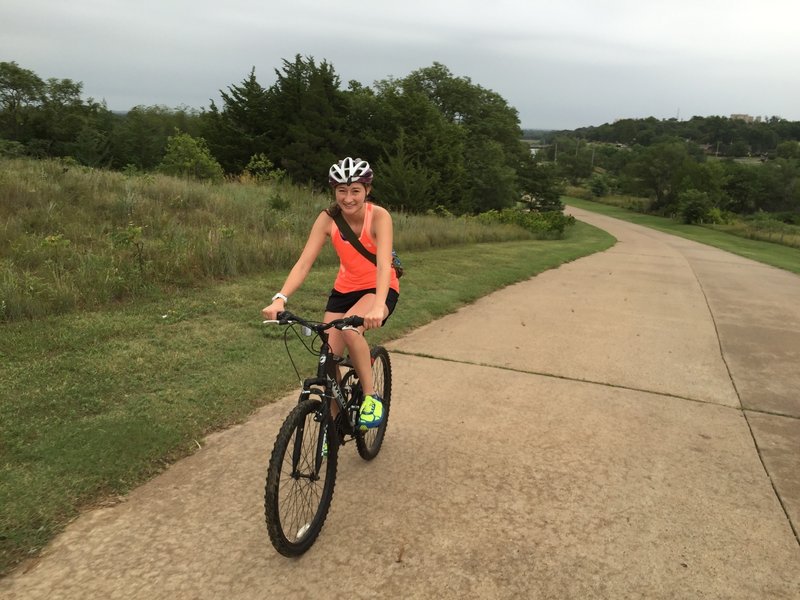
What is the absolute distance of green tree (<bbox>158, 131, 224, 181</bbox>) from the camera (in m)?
19.9

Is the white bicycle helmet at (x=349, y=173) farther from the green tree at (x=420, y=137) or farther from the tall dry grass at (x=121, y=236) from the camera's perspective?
the green tree at (x=420, y=137)

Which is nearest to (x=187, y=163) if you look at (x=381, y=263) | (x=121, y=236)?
(x=121, y=236)

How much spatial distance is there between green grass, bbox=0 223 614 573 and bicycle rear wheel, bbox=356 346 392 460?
68 centimetres

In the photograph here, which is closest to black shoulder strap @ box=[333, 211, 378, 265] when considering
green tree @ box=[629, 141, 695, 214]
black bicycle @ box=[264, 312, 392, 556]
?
black bicycle @ box=[264, 312, 392, 556]

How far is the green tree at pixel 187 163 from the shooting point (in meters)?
19.9

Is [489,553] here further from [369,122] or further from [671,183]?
[671,183]

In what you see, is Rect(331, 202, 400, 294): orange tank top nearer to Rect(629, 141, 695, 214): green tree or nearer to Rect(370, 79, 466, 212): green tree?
Rect(370, 79, 466, 212): green tree

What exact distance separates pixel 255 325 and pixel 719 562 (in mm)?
4786

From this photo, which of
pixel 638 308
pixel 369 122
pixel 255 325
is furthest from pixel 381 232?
pixel 369 122

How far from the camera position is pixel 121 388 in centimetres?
429

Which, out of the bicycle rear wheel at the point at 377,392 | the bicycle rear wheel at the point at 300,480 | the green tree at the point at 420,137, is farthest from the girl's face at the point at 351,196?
the green tree at the point at 420,137

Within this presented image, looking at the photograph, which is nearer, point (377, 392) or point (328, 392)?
point (328, 392)

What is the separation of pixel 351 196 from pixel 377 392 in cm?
136

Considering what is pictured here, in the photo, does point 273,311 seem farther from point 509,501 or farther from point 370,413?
point 509,501
